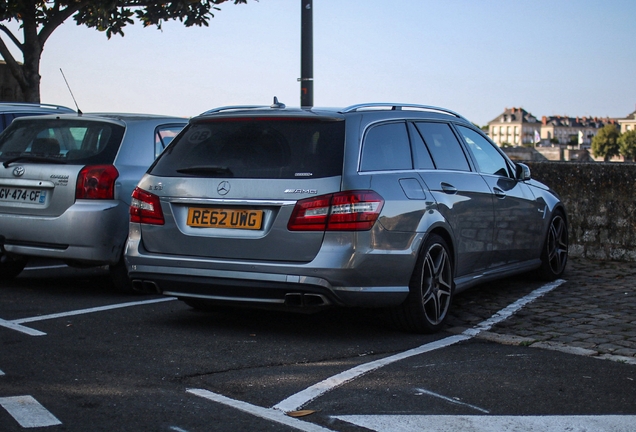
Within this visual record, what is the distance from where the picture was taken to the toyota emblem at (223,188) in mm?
6160

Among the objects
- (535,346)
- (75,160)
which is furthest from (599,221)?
(75,160)

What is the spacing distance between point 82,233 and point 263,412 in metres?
3.84

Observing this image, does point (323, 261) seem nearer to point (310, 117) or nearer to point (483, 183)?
point (310, 117)

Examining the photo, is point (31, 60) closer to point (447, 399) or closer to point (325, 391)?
point (325, 391)

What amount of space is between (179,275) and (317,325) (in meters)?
1.13

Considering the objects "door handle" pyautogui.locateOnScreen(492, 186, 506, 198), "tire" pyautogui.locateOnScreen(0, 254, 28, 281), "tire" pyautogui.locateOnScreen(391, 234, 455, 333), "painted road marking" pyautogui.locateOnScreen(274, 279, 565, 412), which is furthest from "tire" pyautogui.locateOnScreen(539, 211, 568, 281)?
"tire" pyautogui.locateOnScreen(0, 254, 28, 281)

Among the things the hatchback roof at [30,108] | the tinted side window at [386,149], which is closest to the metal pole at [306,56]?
the hatchback roof at [30,108]

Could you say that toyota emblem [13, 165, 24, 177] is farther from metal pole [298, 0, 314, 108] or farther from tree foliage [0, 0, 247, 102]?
tree foliage [0, 0, 247, 102]

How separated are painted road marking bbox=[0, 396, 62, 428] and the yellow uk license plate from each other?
1.93m

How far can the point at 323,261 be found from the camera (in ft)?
19.4

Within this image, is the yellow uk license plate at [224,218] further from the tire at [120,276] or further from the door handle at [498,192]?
the door handle at [498,192]

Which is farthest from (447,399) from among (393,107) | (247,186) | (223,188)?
(393,107)

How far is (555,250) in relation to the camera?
372 inches

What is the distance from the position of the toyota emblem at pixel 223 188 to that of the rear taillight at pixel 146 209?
1.67 ft
